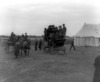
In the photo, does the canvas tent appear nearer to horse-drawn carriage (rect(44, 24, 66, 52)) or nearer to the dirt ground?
horse-drawn carriage (rect(44, 24, 66, 52))

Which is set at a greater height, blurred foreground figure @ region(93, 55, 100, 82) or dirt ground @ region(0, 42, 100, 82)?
blurred foreground figure @ region(93, 55, 100, 82)

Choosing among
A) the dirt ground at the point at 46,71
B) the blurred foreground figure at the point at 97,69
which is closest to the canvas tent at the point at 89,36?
the dirt ground at the point at 46,71

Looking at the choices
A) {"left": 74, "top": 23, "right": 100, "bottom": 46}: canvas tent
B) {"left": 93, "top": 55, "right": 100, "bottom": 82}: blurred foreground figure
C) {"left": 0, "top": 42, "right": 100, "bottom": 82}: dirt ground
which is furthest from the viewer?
{"left": 74, "top": 23, "right": 100, "bottom": 46}: canvas tent

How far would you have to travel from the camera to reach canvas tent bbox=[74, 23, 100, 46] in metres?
41.1

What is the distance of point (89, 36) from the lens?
42.0 m

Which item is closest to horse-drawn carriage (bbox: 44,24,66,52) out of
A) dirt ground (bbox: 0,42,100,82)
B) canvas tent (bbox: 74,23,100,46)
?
dirt ground (bbox: 0,42,100,82)

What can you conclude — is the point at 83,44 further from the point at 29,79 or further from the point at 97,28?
the point at 29,79

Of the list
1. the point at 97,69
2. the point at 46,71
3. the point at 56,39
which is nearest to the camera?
the point at 97,69

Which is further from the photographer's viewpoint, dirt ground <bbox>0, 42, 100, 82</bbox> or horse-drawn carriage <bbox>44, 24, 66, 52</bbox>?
horse-drawn carriage <bbox>44, 24, 66, 52</bbox>

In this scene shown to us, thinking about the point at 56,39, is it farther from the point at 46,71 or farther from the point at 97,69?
the point at 97,69

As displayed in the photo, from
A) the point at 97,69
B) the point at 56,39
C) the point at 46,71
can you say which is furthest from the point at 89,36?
the point at 97,69

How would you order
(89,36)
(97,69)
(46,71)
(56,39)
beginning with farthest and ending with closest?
(89,36)
(56,39)
(46,71)
(97,69)

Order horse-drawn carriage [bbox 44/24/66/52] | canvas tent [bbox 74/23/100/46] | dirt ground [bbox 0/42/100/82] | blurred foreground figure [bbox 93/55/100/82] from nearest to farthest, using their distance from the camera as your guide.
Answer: blurred foreground figure [bbox 93/55/100/82] < dirt ground [bbox 0/42/100/82] < horse-drawn carriage [bbox 44/24/66/52] < canvas tent [bbox 74/23/100/46]

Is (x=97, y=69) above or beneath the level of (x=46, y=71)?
above
